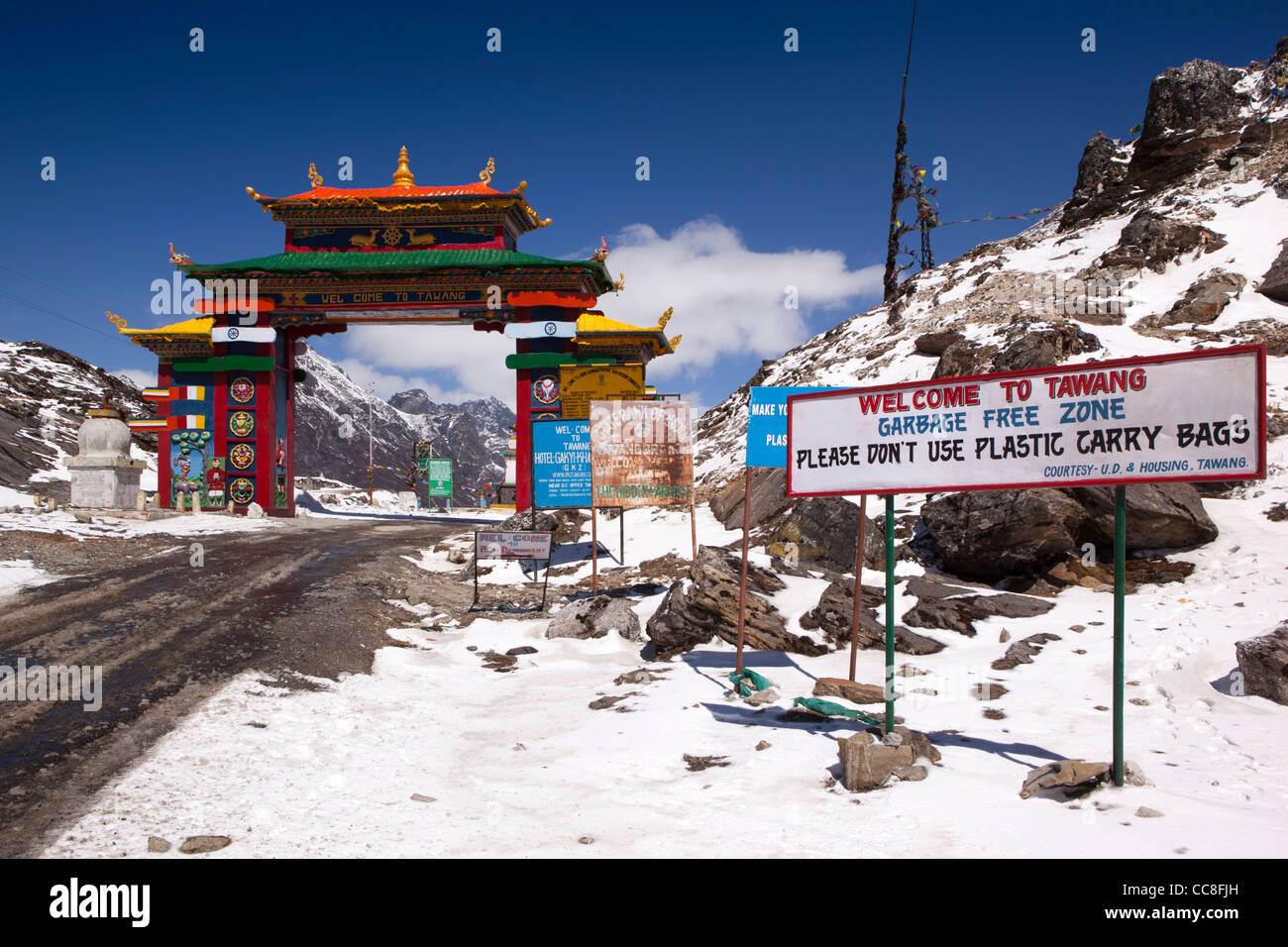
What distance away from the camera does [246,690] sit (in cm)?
746

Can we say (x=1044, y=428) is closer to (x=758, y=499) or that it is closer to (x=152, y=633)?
(x=152, y=633)

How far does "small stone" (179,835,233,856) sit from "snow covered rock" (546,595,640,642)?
22.1 ft

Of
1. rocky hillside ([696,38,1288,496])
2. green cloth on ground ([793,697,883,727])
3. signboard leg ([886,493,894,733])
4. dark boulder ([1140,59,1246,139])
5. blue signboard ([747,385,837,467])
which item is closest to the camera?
signboard leg ([886,493,894,733])

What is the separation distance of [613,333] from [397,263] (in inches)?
344

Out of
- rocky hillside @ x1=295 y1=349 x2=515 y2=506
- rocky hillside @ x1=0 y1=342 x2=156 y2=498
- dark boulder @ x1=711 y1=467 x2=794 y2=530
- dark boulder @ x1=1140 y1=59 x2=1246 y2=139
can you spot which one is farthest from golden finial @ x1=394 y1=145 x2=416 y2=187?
rocky hillside @ x1=295 y1=349 x2=515 y2=506

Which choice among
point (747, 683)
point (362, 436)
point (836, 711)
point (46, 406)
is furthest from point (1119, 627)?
point (362, 436)

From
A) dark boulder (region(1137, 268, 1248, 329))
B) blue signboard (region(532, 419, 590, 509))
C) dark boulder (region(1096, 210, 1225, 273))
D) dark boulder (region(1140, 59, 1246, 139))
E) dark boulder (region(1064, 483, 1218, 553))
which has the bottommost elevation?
dark boulder (region(1064, 483, 1218, 553))

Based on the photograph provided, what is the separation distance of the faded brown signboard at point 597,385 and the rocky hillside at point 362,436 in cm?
6690

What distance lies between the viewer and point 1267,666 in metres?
6.86

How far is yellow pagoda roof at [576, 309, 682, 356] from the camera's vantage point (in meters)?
26.6

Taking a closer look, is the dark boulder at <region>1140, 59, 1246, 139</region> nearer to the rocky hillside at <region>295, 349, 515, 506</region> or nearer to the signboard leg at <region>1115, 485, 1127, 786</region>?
the signboard leg at <region>1115, 485, 1127, 786</region>

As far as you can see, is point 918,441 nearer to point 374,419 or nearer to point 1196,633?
point 1196,633
